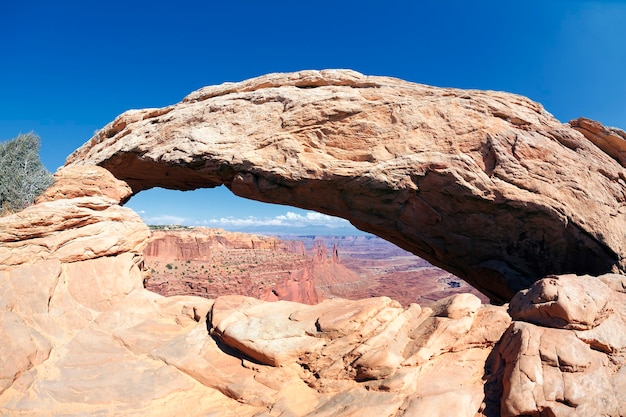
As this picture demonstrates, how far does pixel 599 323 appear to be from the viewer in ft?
26.6

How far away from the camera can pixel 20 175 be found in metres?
13.4

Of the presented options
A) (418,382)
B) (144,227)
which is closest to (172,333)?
(144,227)

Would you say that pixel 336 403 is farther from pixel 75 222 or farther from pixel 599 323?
pixel 75 222

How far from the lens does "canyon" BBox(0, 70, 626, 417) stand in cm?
750

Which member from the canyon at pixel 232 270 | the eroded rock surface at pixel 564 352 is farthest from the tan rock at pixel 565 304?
the canyon at pixel 232 270

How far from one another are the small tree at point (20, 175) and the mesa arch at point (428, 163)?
2.83 metres

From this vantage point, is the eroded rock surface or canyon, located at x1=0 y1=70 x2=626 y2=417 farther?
canyon, located at x1=0 y1=70 x2=626 y2=417

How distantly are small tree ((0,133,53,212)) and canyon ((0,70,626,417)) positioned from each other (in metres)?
0.59

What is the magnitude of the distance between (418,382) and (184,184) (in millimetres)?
13481

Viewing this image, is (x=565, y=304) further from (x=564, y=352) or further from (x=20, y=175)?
(x=20, y=175)

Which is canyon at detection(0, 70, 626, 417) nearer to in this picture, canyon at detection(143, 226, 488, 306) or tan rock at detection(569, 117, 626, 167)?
tan rock at detection(569, 117, 626, 167)

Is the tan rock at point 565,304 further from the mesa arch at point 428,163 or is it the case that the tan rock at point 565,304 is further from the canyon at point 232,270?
the canyon at point 232,270

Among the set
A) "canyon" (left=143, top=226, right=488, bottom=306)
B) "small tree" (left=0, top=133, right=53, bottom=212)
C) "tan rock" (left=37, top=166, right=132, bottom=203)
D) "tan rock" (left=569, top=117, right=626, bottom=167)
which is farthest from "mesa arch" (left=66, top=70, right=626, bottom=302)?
"canyon" (left=143, top=226, right=488, bottom=306)

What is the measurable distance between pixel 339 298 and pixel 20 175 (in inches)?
511
